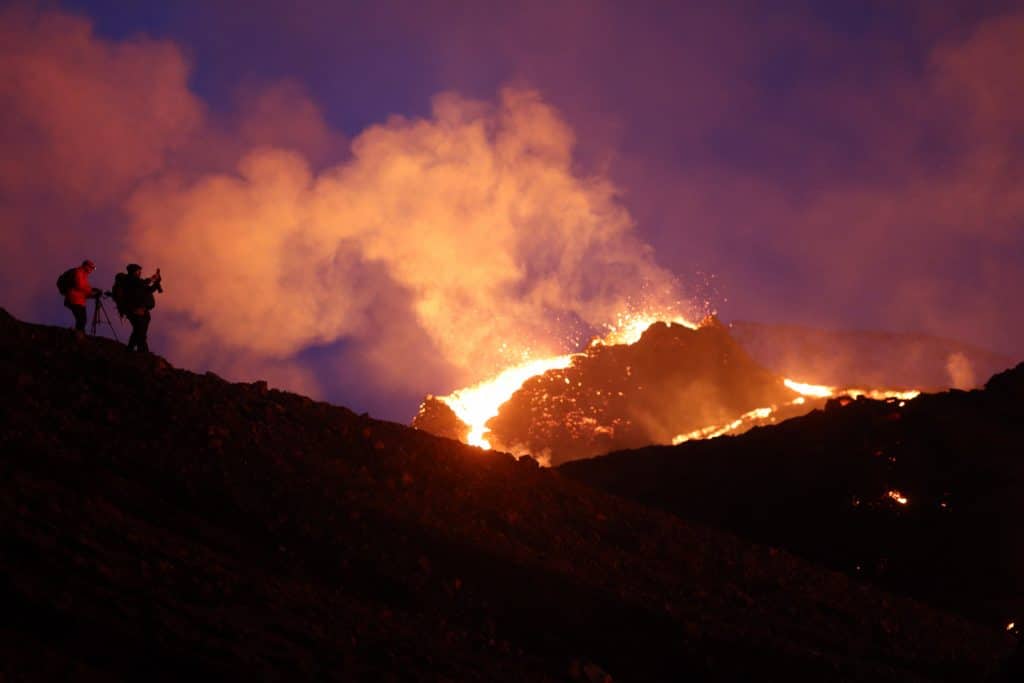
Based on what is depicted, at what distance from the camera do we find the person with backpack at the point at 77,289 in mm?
21703

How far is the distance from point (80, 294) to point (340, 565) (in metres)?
12.0

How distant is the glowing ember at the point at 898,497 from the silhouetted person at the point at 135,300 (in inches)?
1126

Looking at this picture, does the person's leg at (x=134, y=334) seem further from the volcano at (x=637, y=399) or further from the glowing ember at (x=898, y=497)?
the volcano at (x=637, y=399)

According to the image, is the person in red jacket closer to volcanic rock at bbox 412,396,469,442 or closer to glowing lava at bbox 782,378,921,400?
glowing lava at bbox 782,378,921,400

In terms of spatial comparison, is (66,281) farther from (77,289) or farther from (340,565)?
(340,565)

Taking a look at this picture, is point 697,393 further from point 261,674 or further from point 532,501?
point 261,674

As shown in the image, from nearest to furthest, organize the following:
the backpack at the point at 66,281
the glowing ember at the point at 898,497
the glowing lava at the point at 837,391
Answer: the backpack at the point at 66,281 < the glowing ember at the point at 898,497 < the glowing lava at the point at 837,391

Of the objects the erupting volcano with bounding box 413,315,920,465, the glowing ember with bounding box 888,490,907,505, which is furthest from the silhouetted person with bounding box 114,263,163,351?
the erupting volcano with bounding box 413,315,920,465

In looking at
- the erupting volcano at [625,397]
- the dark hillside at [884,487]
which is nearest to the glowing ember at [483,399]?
the erupting volcano at [625,397]

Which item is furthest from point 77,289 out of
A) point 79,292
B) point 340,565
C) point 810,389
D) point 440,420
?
point 810,389

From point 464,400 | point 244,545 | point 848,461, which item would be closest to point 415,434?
point 244,545

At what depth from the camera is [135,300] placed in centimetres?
2189

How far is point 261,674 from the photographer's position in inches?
407

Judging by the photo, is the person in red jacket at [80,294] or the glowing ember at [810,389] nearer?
the person in red jacket at [80,294]
